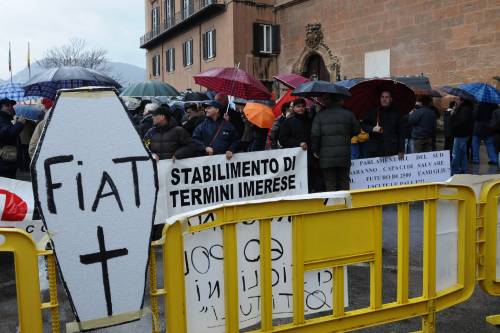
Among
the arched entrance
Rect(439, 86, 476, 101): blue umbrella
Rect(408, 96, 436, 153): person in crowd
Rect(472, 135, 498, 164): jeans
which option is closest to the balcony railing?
the arched entrance

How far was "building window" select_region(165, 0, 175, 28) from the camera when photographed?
3944 centimetres

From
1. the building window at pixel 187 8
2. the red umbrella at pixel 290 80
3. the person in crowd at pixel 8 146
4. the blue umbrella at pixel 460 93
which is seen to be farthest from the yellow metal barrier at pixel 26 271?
the building window at pixel 187 8

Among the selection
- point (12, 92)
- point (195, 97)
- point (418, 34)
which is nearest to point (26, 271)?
point (12, 92)

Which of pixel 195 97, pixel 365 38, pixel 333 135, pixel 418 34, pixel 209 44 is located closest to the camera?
pixel 333 135

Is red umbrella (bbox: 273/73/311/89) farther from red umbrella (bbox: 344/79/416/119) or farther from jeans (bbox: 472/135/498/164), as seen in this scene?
jeans (bbox: 472/135/498/164)

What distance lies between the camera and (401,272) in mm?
3439

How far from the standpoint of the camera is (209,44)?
32.3 m

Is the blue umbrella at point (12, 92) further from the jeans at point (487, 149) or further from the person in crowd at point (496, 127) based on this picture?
the jeans at point (487, 149)

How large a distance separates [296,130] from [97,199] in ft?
16.7

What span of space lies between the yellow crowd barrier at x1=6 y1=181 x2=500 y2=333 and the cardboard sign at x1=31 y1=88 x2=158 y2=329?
0.14 metres

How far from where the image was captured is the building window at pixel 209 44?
31.9 meters

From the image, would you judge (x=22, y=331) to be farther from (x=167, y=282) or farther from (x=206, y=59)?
(x=206, y=59)

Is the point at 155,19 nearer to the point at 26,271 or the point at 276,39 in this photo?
the point at 276,39

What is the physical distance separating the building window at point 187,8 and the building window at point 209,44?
3.39 m
